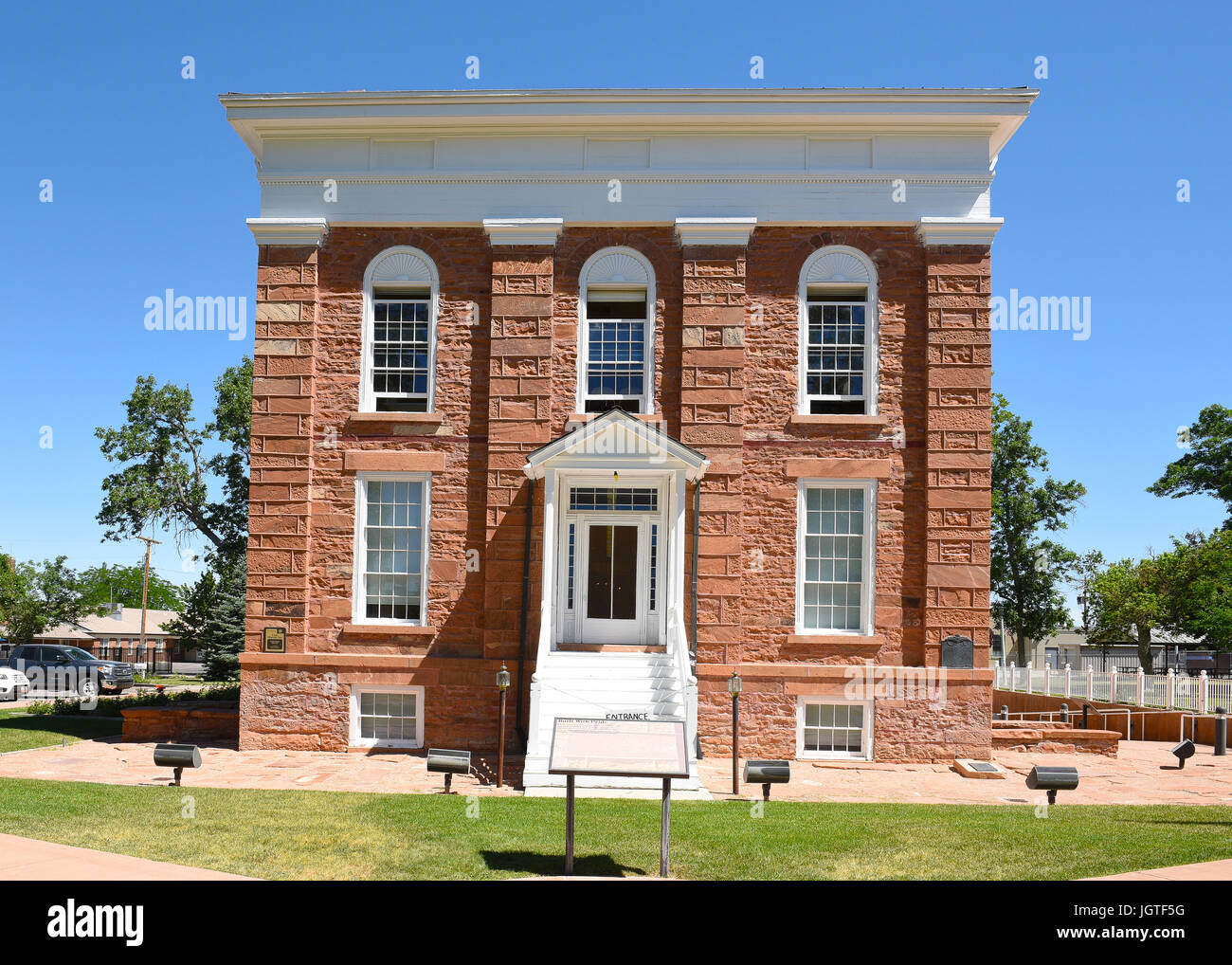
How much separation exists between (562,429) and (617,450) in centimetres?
150

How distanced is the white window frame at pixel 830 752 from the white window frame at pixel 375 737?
6478 millimetres

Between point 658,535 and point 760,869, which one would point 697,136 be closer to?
point 658,535

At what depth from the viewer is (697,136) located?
18016mm

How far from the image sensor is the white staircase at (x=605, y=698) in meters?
14.1

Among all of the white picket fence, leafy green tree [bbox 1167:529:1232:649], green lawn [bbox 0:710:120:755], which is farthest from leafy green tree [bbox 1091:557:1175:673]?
green lawn [bbox 0:710:120:755]

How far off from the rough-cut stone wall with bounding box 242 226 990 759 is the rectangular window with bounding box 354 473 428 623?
262mm

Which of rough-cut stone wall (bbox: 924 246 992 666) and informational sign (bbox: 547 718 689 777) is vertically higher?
rough-cut stone wall (bbox: 924 246 992 666)

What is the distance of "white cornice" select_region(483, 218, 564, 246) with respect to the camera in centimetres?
1794

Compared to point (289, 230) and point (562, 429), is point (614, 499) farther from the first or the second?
point (289, 230)

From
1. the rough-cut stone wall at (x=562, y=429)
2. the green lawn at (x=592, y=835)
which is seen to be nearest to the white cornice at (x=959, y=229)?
the rough-cut stone wall at (x=562, y=429)

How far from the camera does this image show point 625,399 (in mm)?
18062

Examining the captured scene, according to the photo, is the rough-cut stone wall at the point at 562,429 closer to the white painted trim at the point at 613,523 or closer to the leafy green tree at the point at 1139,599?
the white painted trim at the point at 613,523

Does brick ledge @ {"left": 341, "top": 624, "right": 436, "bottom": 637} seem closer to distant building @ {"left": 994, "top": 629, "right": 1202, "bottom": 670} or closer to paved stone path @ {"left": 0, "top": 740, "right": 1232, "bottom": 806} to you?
paved stone path @ {"left": 0, "top": 740, "right": 1232, "bottom": 806}

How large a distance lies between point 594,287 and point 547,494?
403 cm
